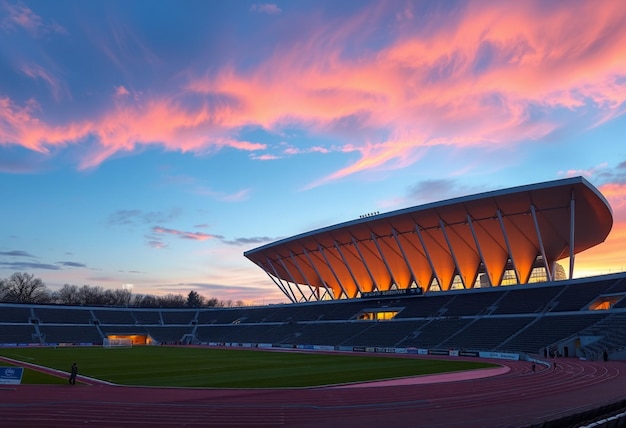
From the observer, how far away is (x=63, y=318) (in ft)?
299

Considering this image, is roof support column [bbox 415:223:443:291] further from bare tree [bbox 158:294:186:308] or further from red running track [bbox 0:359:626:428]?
bare tree [bbox 158:294:186:308]

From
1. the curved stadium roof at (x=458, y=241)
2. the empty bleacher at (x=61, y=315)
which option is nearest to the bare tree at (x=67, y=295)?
the empty bleacher at (x=61, y=315)

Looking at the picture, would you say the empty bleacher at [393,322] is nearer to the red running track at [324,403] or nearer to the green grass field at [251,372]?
the green grass field at [251,372]

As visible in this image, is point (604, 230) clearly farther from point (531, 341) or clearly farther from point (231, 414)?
point (231, 414)

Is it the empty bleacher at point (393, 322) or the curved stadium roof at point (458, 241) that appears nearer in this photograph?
the empty bleacher at point (393, 322)

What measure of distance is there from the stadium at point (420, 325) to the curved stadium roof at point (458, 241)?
245mm

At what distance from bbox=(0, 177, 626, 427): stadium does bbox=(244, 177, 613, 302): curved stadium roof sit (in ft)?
0.80

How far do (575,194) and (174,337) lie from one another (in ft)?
234

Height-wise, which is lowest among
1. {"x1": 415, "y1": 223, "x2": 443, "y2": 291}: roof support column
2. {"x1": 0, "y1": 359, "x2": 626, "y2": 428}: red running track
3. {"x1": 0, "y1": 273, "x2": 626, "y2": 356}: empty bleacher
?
{"x1": 0, "y1": 359, "x2": 626, "y2": 428}: red running track

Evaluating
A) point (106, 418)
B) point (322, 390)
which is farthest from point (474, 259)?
point (106, 418)

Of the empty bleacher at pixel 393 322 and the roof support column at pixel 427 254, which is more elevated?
the roof support column at pixel 427 254

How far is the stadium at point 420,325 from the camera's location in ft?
61.1

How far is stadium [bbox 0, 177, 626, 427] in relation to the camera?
18625 millimetres

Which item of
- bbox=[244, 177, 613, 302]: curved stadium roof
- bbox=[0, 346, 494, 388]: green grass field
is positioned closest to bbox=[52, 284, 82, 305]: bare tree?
bbox=[244, 177, 613, 302]: curved stadium roof
